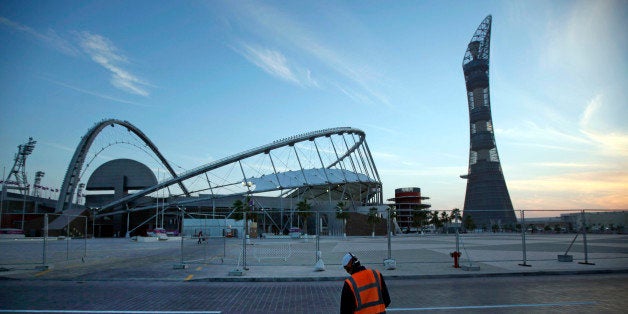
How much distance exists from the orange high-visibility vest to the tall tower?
14169 cm

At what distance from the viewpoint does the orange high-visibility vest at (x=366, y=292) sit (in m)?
4.38

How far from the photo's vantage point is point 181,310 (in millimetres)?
9898

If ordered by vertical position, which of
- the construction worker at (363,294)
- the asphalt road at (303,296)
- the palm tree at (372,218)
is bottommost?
the palm tree at (372,218)

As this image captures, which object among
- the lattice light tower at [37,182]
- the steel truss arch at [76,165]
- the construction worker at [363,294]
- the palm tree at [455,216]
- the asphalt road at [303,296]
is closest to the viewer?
the construction worker at [363,294]

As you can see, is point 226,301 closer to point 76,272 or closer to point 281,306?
point 281,306

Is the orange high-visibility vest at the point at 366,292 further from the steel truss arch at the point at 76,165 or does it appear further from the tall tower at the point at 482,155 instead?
the tall tower at the point at 482,155

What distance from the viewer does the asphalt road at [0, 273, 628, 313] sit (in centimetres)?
994

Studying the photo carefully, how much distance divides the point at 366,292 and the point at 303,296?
26.1ft

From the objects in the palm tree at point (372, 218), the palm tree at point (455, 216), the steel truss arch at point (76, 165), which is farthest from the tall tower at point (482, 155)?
the palm tree at point (455, 216)

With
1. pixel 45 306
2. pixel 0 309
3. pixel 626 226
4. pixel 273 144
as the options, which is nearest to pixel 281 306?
pixel 45 306

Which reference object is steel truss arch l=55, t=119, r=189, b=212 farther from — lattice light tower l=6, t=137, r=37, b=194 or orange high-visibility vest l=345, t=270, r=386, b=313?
orange high-visibility vest l=345, t=270, r=386, b=313

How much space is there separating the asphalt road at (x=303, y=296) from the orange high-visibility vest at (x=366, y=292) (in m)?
5.59

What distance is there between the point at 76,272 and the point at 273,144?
75683 millimetres

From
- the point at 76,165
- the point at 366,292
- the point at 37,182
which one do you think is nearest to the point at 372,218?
the point at 76,165
